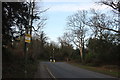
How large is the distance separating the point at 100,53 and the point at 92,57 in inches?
229

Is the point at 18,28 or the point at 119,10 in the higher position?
the point at 119,10

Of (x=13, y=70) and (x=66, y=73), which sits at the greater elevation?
(x=13, y=70)

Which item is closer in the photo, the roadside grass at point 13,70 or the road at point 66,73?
the roadside grass at point 13,70

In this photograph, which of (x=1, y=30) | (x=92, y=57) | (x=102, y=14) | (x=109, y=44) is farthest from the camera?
(x=92, y=57)

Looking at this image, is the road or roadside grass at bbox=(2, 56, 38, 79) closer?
roadside grass at bbox=(2, 56, 38, 79)

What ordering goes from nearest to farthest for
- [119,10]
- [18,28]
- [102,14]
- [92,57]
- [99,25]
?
[18,28]
[119,10]
[99,25]
[102,14]
[92,57]

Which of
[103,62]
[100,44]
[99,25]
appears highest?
[99,25]

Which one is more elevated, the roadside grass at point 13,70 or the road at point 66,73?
the roadside grass at point 13,70

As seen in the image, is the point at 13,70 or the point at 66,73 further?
the point at 66,73

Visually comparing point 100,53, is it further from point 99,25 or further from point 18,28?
point 18,28

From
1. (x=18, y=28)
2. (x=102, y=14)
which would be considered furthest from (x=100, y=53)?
(x=18, y=28)

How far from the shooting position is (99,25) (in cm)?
4125

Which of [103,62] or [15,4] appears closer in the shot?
[15,4]

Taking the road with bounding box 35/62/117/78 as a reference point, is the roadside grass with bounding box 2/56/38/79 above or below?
above
